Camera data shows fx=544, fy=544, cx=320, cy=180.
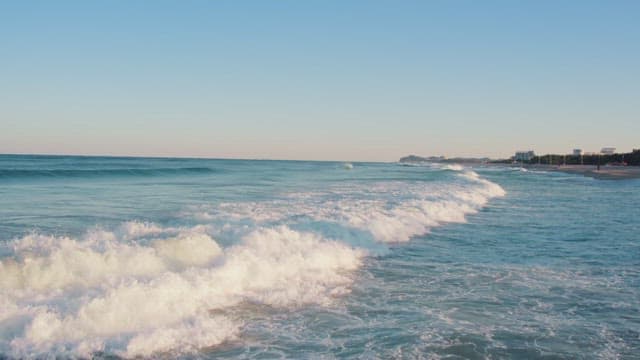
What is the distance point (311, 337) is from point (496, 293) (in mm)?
3705

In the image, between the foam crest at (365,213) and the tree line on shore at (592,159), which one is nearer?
the foam crest at (365,213)

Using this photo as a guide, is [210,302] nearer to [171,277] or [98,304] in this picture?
[171,277]

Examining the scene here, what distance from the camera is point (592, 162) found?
132m

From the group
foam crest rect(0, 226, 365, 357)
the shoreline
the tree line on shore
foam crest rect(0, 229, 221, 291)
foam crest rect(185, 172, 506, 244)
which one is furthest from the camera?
the tree line on shore

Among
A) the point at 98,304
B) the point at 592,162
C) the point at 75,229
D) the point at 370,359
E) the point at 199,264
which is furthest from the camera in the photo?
the point at 592,162

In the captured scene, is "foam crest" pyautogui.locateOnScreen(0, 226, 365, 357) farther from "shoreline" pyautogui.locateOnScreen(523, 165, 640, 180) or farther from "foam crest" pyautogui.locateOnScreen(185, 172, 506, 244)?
"shoreline" pyautogui.locateOnScreen(523, 165, 640, 180)

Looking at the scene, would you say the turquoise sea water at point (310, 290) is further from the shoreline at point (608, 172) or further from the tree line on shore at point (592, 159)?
the tree line on shore at point (592, 159)

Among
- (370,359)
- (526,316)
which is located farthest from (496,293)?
(370,359)

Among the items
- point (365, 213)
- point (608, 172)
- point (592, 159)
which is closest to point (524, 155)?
point (592, 159)

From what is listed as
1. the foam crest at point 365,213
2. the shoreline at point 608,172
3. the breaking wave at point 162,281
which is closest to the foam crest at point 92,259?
the breaking wave at point 162,281

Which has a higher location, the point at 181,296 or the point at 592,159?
the point at 592,159

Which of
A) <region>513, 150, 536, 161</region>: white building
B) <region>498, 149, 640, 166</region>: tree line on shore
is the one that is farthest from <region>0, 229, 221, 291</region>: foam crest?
<region>513, 150, 536, 161</region>: white building

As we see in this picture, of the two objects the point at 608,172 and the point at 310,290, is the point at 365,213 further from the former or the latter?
the point at 608,172

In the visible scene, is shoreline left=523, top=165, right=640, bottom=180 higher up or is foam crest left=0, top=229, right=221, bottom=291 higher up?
shoreline left=523, top=165, right=640, bottom=180
